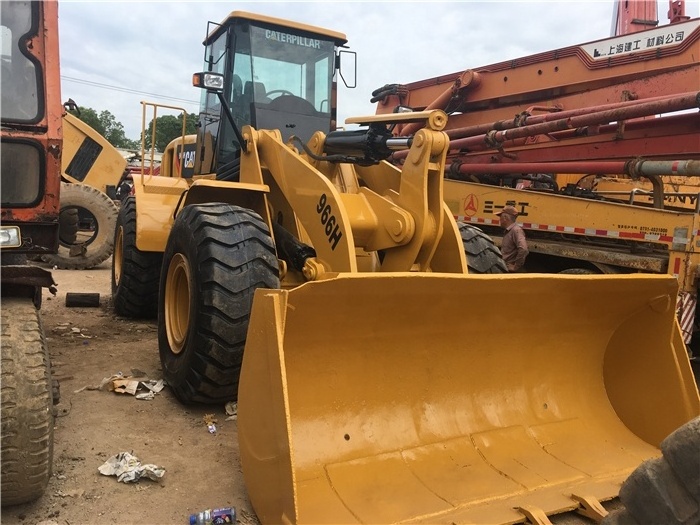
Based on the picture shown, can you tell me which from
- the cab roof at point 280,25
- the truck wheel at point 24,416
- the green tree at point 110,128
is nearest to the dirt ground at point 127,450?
the truck wheel at point 24,416

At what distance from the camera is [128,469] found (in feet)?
10.0

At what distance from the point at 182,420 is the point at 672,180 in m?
7.97

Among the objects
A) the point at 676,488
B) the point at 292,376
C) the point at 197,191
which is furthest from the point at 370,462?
the point at 197,191

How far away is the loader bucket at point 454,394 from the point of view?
8.54ft

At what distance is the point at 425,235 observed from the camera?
377 centimetres

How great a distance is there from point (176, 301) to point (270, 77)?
7.06 feet

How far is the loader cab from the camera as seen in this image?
509 centimetres

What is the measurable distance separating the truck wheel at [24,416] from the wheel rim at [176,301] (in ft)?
5.53

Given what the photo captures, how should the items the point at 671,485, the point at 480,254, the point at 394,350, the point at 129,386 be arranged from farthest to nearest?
the point at 480,254 < the point at 129,386 < the point at 394,350 < the point at 671,485

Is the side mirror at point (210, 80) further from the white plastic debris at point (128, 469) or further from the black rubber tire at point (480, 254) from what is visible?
the white plastic debris at point (128, 469)

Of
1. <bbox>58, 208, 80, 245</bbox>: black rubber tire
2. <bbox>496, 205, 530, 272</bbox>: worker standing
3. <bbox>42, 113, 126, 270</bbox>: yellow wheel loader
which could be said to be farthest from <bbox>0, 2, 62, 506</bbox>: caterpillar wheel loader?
<bbox>58, 208, 80, 245</bbox>: black rubber tire

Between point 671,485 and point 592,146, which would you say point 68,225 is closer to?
point 592,146

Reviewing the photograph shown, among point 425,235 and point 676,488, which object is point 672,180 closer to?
point 425,235

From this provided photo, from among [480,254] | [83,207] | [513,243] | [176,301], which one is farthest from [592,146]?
[83,207]
